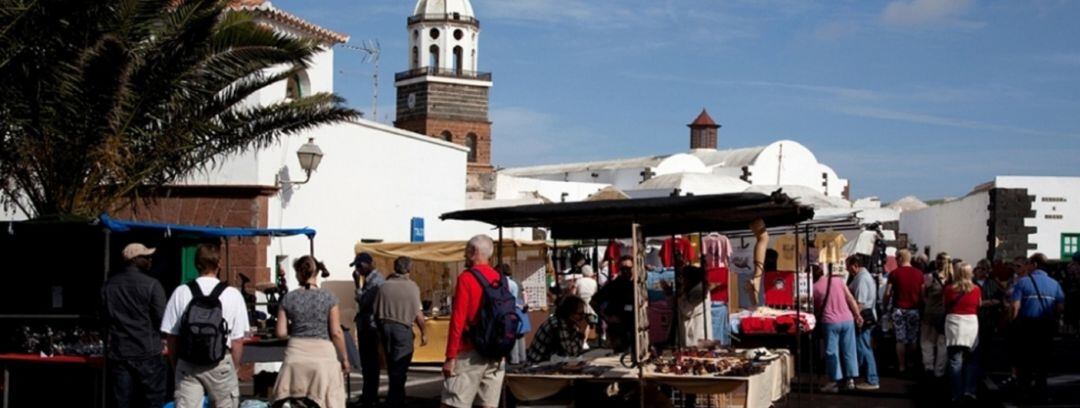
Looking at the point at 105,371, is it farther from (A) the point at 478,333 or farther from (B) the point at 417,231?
(B) the point at 417,231

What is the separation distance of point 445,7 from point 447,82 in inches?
195

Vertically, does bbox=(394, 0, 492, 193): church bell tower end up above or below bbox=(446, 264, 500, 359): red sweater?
above

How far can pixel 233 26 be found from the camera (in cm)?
1538

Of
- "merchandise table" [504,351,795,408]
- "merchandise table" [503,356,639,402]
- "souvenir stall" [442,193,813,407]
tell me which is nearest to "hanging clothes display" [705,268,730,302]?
"souvenir stall" [442,193,813,407]

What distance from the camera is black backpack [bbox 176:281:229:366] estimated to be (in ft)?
32.6

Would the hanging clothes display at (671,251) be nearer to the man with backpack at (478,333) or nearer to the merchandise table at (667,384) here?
the merchandise table at (667,384)

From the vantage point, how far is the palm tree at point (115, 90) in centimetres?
1405

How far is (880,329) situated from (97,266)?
9718 millimetres

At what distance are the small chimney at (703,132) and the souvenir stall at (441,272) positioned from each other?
87.6 metres

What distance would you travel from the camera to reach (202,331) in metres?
9.93

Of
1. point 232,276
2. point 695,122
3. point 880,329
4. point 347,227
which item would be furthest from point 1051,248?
point 695,122

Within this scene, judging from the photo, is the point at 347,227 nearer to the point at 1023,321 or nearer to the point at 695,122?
the point at 1023,321

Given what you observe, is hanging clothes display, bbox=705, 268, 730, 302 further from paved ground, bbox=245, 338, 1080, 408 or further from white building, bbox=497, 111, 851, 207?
white building, bbox=497, 111, 851, 207

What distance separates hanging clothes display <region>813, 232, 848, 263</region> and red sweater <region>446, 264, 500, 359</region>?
44.9ft
